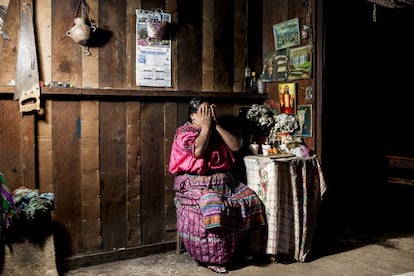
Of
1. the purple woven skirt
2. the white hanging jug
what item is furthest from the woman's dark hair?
the white hanging jug

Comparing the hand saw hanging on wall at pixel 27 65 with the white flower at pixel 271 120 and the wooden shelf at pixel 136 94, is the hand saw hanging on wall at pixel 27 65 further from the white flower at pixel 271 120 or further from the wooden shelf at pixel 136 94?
the white flower at pixel 271 120

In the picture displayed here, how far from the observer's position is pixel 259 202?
3.29m

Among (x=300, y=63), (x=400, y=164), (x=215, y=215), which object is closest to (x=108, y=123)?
(x=215, y=215)

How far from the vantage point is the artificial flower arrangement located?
3.75m

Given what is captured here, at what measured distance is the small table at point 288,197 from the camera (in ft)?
10.6

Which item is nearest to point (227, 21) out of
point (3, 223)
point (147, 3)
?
point (147, 3)

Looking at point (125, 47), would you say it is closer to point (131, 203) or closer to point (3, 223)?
point (131, 203)

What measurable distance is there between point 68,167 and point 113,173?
0.39m

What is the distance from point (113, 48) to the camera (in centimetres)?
331

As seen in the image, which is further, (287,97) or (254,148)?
(287,97)

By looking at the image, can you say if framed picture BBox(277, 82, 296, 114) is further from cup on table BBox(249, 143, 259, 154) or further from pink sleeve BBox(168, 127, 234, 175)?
pink sleeve BBox(168, 127, 234, 175)

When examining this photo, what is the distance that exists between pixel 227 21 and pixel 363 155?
2.24m

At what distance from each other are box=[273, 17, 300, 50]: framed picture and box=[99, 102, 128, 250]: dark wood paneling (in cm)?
170

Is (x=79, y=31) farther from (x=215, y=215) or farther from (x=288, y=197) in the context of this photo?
(x=288, y=197)
